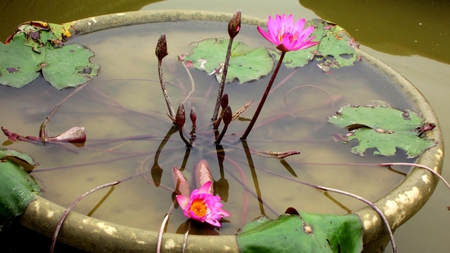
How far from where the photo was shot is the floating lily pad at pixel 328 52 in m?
1.76

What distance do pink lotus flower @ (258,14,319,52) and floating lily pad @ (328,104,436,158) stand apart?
1.21ft

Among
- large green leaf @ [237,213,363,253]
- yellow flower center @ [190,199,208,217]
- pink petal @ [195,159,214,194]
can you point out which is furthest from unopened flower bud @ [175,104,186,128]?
large green leaf @ [237,213,363,253]

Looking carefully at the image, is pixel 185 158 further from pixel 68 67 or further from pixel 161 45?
pixel 68 67

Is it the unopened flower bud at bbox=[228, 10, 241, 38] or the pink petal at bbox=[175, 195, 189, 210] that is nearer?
the pink petal at bbox=[175, 195, 189, 210]

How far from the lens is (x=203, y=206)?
1.06 meters

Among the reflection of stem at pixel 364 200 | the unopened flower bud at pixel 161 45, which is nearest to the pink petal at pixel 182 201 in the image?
the reflection of stem at pixel 364 200

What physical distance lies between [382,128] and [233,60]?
623 millimetres

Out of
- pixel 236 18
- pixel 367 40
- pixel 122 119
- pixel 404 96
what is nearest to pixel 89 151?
pixel 122 119

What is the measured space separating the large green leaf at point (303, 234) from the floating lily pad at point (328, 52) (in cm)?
87

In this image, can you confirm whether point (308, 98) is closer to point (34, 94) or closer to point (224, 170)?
point (224, 170)

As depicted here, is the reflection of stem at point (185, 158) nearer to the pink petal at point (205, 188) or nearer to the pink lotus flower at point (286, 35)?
the pink petal at point (205, 188)

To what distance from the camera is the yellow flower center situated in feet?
3.45

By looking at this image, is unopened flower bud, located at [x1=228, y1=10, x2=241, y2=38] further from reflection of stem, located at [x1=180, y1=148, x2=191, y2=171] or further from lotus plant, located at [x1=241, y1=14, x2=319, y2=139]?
reflection of stem, located at [x1=180, y1=148, x2=191, y2=171]

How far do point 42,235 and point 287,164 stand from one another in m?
0.72
